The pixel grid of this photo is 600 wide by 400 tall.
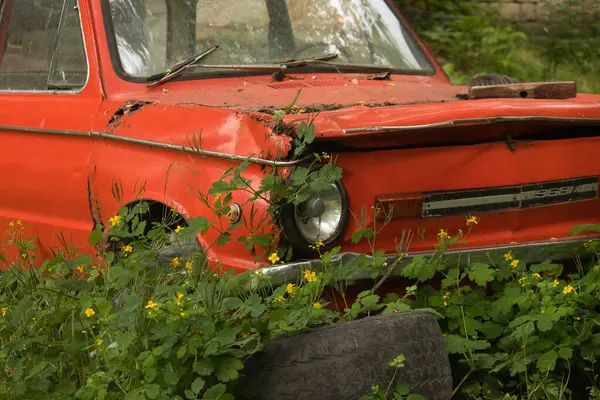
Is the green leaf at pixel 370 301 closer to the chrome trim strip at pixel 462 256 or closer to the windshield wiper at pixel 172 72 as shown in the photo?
the chrome trim strip at pixel 462 256

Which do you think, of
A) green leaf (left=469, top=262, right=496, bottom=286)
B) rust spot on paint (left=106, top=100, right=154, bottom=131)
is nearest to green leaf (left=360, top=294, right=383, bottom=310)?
green leaf (left=469, top=262, right=496, bottom=286)

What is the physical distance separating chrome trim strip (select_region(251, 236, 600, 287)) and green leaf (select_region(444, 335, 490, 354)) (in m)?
0.27

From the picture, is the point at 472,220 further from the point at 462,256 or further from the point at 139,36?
the point at 139,36

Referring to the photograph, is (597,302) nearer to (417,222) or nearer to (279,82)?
(417,222)

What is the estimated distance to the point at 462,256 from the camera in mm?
3645

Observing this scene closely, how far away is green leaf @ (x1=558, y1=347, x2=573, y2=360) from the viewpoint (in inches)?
135

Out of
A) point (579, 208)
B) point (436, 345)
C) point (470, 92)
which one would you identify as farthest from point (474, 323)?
point (470, 92)

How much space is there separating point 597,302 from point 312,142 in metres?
1.13

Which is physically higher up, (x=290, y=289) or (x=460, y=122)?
(x=460, y=122)

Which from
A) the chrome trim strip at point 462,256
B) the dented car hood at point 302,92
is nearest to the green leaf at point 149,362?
the chrome trim strip at point 462,256

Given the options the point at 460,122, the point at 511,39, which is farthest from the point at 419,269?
the point at 511,39

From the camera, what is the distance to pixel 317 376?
10.2ft

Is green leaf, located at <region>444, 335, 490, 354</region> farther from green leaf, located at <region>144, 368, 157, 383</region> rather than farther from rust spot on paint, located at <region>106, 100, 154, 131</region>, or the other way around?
rust spot on paint, located at <region>106, 100, 154, 131</region>

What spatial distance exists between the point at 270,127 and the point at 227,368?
87cm
